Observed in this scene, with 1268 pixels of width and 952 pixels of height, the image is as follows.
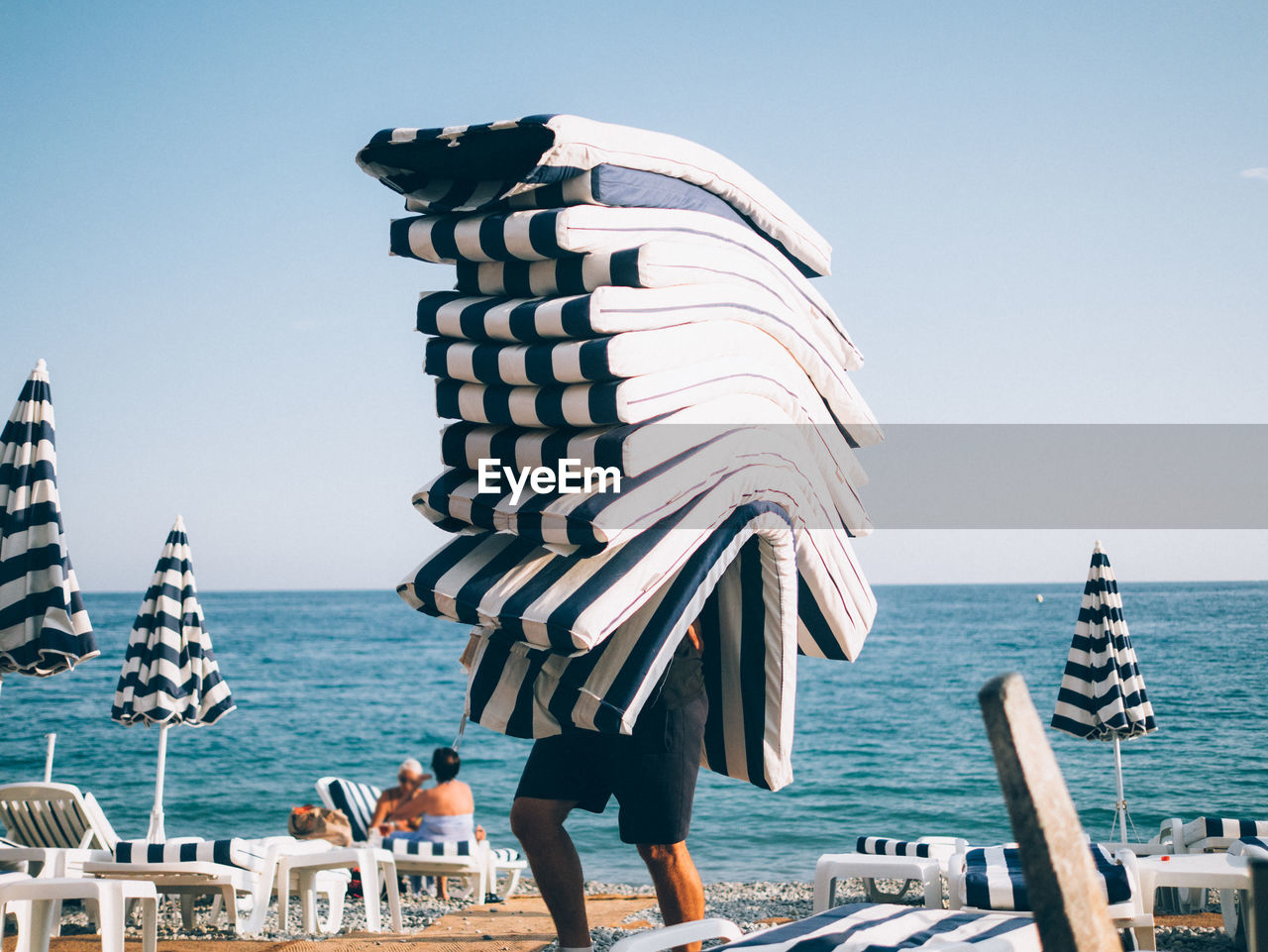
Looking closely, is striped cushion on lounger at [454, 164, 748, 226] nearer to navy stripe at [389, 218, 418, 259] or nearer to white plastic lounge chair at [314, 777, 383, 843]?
navy stripe at [389, 218, 418, 259]

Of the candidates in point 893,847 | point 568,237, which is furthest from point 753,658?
→ point 893,847

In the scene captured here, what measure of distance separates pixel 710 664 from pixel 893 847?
335 centimetres

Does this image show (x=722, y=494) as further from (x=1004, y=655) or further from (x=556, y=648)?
(x=1004, y=655)

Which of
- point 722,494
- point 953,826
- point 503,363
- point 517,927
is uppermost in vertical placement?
point 503,363

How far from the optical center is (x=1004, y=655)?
49.3m

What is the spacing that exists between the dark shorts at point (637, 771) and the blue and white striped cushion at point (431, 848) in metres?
5.12

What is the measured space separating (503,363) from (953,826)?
61.9 ft

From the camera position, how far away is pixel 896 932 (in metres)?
2.96

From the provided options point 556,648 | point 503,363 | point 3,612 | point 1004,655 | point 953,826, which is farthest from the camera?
point 1004,655

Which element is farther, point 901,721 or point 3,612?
point 901,721

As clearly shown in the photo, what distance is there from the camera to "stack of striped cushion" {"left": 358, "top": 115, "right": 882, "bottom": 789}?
10.4 feet

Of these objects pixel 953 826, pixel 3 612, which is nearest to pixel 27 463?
pixel 3 612

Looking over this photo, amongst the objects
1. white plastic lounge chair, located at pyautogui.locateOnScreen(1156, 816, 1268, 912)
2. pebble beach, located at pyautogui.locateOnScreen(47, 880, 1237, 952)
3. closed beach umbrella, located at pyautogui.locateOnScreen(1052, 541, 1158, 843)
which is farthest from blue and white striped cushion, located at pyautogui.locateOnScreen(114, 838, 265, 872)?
closed beach umbrella, located at pyautogui.locateOnScreen(1052, 541, 1158, 843)

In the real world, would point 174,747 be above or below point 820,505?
below
